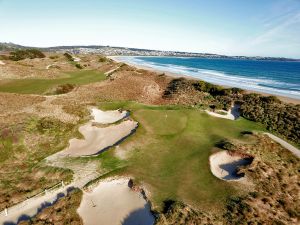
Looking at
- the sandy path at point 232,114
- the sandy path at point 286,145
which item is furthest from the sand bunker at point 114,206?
the sandy path at point 232,114

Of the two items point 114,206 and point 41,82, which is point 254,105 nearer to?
point 114,206

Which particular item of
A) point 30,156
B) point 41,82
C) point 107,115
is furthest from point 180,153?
point 41,82

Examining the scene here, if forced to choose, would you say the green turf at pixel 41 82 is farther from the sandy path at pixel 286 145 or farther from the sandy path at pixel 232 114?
the sandy path at pixel 286 145

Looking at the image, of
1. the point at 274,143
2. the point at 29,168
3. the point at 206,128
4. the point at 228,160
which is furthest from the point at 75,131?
the point at 274,143

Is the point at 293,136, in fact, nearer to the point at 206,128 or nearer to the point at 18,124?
the point at 206,128

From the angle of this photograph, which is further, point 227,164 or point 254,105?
point 254,105

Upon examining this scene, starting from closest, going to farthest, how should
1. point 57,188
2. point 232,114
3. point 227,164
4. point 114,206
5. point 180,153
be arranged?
point 114,206 < point 57,188 < point 227,164 < point 180,153 < point 232,114
